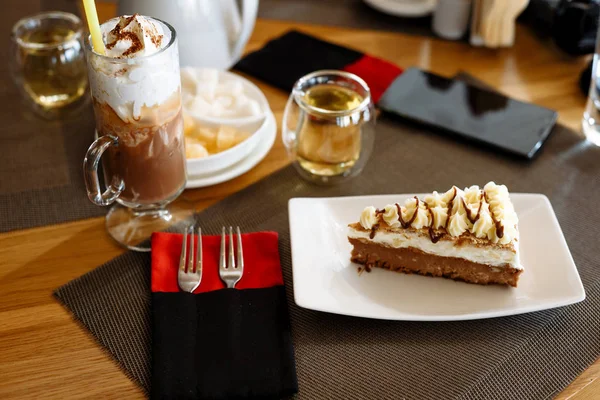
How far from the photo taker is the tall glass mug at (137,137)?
939mm

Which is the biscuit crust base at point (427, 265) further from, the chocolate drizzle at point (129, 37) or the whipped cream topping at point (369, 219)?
the chocolate drizzle at point (129, 37)

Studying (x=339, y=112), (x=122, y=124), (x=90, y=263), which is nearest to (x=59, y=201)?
(x=90, y=263)

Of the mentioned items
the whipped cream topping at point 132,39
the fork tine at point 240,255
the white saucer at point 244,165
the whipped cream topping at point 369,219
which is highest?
the whipped cream topping at point 132,39

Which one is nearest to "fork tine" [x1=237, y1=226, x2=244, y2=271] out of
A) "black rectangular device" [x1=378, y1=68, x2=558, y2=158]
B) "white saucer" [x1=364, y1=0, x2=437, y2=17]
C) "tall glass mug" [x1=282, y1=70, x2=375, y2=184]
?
"tall glass mug" [x1=282, y1=70, x2=375, y2=184]

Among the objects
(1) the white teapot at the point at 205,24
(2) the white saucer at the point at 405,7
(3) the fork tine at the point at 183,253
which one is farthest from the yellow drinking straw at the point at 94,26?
(2) the white saucer at the point at 405,7

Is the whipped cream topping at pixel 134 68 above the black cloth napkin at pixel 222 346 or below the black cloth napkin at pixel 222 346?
above

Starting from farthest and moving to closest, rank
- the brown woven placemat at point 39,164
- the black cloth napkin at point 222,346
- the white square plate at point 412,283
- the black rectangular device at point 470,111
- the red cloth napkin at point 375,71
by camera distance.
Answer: the red cloth napkin at point 375,71, the black rectangular device at point 470,111, the brown woven placemat at point 39,164, the white square plate at point 412,283, the black cloth napkin at point 222,346

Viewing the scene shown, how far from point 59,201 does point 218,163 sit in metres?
0.29

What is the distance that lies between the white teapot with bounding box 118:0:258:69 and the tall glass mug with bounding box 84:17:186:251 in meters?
0.37

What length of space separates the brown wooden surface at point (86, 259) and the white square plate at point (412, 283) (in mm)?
137

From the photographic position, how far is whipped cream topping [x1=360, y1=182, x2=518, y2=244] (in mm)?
993

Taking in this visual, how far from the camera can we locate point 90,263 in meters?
1.08

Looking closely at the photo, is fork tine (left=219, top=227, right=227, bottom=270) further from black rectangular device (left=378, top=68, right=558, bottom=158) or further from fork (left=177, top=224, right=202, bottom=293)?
black rectangular device (left=378, top=68, right=558, bottom=158)

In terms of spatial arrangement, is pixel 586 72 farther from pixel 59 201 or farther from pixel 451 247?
pixel 59 201
